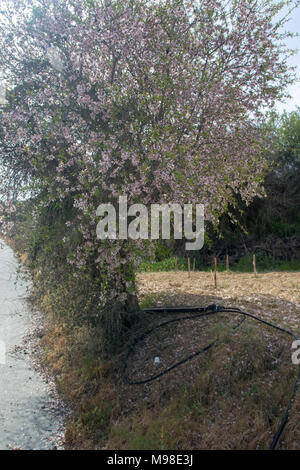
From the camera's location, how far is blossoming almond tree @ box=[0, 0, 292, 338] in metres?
5.87

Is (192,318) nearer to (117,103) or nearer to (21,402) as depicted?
(21,402)

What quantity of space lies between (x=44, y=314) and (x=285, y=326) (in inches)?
220

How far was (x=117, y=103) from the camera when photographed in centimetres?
617

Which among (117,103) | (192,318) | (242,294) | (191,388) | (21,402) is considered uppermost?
(117,103)

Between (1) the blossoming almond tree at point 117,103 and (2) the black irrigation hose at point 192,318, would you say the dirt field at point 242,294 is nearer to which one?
(2) the black irrigation hose at point 192,318

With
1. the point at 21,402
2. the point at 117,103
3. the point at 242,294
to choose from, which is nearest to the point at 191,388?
the point at 21,402

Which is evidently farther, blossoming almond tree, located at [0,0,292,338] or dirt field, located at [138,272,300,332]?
dirt field, located at [138,272,300,332]

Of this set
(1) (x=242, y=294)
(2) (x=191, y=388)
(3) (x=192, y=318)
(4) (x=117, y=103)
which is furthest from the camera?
Answer: (1) (x=242, y=294)

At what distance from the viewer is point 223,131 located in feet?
23.7

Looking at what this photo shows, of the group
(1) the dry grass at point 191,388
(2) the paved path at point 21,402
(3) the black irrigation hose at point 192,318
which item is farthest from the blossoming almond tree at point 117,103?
(2) the paved path at point 21,402

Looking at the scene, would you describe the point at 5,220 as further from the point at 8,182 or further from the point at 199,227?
the point at 199,227

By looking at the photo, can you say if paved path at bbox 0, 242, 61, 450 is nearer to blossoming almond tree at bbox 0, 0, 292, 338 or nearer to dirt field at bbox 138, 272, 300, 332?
blossoming almond tree at bbox 0, 0, 292, 338

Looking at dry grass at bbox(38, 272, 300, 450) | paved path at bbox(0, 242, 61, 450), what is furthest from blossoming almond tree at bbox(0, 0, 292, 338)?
paved path at bbox(0, 242, 61, 450)

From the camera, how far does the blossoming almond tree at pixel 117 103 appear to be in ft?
19.2
